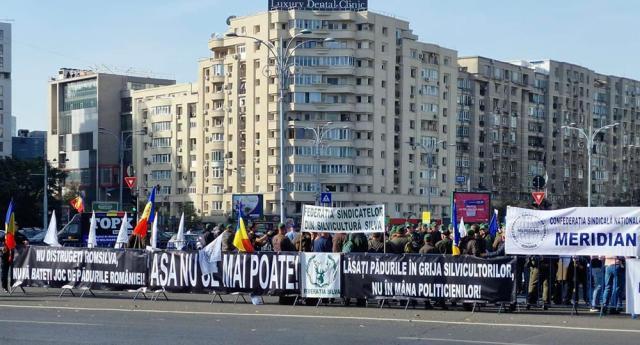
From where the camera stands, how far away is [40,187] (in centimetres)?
9850

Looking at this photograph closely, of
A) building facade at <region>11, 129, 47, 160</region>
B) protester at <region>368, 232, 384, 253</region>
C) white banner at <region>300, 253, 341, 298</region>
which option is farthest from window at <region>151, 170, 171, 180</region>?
white banner at <region>300, 253, 341, 298</region>

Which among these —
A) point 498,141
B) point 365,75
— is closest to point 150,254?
point 365,75

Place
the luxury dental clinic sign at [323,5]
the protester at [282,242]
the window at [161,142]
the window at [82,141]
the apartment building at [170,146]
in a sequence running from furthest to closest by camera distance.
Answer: the window at [82,141] → the window at [161,142] → the apartment building at [170,146] → the luxury dental clinic sign at [323,5] → the protester at [282,242]

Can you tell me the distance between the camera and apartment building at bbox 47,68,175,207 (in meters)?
132

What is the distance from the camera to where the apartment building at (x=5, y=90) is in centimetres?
13912

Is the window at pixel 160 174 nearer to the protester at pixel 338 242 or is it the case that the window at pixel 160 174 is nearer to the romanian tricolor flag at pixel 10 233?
the romanian tricolor flag at pixel 10 233

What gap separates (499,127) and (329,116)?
26.9 meters

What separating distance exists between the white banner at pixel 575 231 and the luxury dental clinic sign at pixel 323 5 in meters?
87.6

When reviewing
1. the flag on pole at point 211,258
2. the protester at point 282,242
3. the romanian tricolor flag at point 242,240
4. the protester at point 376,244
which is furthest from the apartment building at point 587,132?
the flag on pole at point 211,258

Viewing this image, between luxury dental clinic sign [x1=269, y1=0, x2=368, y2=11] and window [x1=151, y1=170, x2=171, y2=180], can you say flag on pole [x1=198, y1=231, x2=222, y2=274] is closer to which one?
luxury dental clinic sign [x1=269, y1=0, x2=368, y2=11]

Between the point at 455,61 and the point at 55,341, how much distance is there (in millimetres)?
105655

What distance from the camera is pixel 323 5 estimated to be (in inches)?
4245

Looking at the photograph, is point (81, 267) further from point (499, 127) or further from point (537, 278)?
point (499, 127)

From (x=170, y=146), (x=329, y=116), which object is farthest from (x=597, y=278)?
(x=170, y=146)
